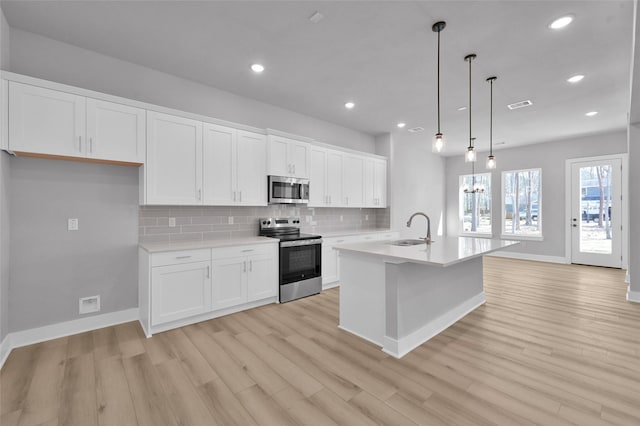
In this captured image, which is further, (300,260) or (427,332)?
(300,260)

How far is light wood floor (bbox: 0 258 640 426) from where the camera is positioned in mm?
1756

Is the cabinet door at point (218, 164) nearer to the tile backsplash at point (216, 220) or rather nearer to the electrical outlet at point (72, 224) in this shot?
the tile backsplash at point (216, 220)

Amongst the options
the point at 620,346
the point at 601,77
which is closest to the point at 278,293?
the point at 620,346

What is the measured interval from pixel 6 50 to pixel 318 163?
3.67 metres

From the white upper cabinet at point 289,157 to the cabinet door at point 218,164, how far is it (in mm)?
583

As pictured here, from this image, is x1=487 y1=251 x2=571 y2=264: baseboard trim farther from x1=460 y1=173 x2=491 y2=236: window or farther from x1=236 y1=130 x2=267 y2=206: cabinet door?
x1=236 y1=130 x2=267 y2=206: cabinet door

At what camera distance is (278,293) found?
3861mm

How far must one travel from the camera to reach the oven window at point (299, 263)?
389 cm

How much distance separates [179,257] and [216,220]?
0.94m

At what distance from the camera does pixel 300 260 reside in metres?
4.09

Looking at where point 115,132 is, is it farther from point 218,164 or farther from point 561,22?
point 561,22

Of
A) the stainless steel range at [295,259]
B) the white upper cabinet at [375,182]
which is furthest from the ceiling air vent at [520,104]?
the stainless steel range at [295,259]

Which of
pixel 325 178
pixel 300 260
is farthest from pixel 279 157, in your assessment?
pixel 300 260

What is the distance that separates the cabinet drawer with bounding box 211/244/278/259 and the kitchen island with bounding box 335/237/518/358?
120 cm
